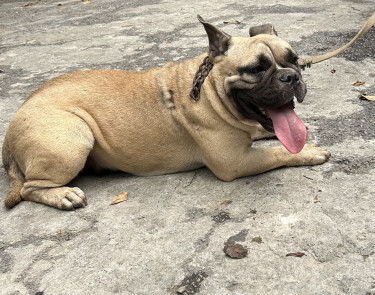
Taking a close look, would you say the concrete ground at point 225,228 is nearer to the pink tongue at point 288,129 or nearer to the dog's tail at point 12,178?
the dog's tail at point 12,178

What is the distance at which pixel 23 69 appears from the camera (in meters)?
6.61

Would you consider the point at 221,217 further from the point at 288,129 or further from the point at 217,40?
the point at 217,40

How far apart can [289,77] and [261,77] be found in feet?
0.61

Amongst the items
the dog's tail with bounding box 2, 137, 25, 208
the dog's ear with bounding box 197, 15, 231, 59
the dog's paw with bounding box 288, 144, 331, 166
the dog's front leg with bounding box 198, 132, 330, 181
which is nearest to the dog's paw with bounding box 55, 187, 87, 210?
the dog's tail with bounding box 2, 137, 25, 208

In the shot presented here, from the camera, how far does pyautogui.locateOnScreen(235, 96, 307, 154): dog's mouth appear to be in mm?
3311

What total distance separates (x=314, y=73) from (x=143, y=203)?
9.12 ft

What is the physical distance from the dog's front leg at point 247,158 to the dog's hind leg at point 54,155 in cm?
94

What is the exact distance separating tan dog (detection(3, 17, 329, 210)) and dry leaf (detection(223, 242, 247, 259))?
0.81m

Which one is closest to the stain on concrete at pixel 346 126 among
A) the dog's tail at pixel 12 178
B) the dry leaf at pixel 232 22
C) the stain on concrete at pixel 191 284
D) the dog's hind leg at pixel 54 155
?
the stain on concrete at pixel 191 284

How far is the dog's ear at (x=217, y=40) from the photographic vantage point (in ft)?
11.1

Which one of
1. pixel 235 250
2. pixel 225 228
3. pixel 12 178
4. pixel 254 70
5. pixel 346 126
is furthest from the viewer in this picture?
pixel 346 126

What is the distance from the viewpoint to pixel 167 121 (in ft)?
12.3

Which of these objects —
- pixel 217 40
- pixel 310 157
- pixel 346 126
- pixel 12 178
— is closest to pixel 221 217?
pixel 310 157

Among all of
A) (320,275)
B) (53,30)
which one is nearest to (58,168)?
(320,275)
